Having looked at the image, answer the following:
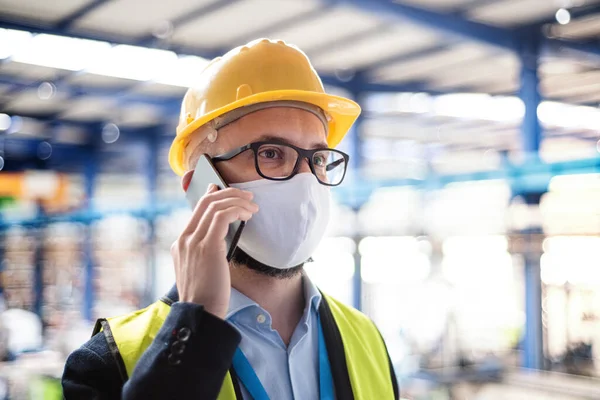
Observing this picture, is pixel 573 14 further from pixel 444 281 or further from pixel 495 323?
pixel 495 323

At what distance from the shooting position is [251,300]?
1705 millimetres

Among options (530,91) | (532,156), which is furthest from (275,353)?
(530,91)

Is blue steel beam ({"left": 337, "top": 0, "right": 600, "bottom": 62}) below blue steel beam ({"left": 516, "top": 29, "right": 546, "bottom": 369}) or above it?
above

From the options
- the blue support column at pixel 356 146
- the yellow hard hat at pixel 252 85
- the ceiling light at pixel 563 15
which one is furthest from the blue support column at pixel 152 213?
the yellow hard hat at pixel 252 85

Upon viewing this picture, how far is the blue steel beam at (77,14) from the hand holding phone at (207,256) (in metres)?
6.45

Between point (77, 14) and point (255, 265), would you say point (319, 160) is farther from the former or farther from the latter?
point (77, 14)

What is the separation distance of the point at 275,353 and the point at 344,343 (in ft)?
0.76

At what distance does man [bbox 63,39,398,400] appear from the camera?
4.44ft

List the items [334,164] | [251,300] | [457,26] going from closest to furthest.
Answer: [251,300] → [334,164] → [457,26]

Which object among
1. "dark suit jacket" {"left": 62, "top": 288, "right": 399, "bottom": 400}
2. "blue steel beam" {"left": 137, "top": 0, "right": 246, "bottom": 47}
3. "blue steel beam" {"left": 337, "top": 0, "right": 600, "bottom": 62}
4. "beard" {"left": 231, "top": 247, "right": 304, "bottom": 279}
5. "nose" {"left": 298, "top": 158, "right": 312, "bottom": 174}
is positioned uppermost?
"blue steel beam" {"left": 137, "top": 0, "right": 246, "bottom": 47}

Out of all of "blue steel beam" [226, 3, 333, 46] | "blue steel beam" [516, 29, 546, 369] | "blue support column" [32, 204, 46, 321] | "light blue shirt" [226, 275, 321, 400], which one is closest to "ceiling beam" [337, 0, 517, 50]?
"blue steel beam" [516, 29, 546, 369]

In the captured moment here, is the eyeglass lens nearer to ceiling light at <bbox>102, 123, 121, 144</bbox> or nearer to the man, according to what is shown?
the man

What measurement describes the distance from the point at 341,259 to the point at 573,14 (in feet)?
18.4

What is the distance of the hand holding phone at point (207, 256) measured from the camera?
4.57ft
